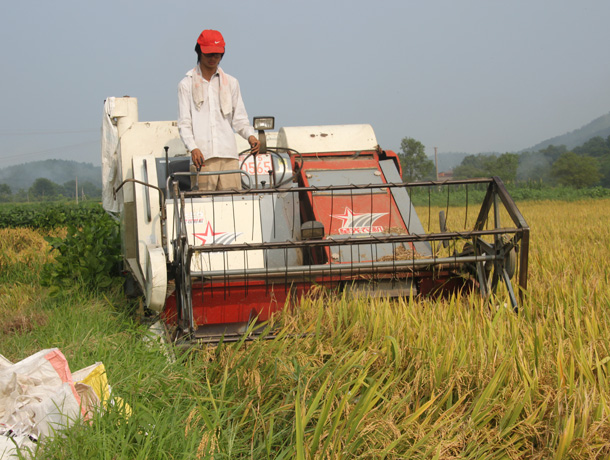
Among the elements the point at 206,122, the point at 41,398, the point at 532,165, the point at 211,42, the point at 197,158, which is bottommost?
the point at 532,165

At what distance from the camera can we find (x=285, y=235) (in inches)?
187

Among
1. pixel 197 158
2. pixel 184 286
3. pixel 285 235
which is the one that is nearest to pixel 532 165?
pixel 285 235

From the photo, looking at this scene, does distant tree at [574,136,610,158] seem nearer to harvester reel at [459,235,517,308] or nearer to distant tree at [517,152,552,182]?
distant tree at [517,152,552,182]

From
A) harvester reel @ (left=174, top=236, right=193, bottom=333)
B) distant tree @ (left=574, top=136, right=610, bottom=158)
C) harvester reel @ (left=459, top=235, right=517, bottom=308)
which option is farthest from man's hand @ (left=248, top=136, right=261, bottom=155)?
distant tree @ (left=574, top=136, right=610, bottom=158)

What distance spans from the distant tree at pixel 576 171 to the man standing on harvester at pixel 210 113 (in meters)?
60.6

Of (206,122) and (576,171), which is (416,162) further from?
(206,122)

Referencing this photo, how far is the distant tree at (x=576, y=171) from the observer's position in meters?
60.2

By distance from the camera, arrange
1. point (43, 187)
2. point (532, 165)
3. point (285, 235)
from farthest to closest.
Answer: point (532, 165)
point (43, 187)
point (285, 235)

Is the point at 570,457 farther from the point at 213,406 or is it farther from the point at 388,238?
the point at 388,238

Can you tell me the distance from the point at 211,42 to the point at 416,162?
62.5m

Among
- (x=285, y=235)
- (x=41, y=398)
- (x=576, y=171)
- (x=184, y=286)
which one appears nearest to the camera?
(x=41, y=398)

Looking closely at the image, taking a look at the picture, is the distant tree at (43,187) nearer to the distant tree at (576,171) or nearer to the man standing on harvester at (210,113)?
the distant tree at (576,171)

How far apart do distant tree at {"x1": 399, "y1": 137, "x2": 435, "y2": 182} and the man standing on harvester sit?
60.1m

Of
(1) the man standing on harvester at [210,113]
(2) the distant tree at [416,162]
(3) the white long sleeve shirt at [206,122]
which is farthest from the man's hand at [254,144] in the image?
(2) the distant tree at [416,162]
